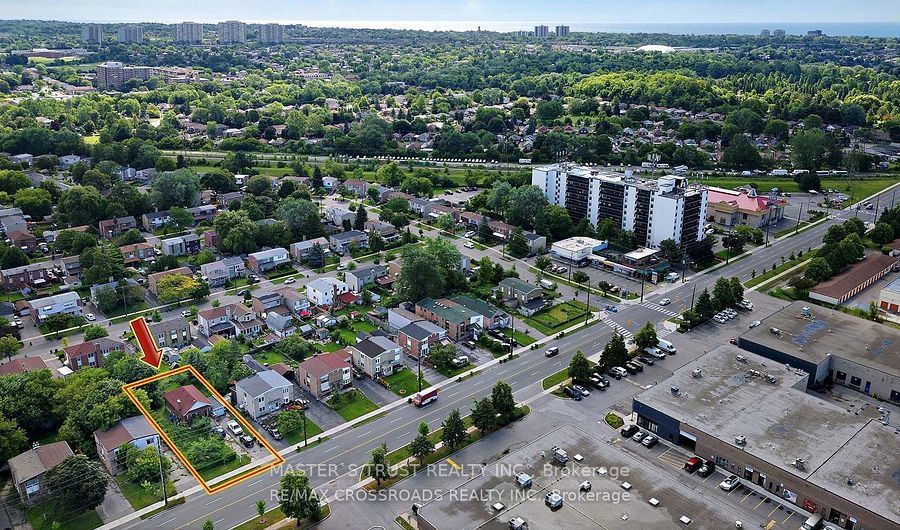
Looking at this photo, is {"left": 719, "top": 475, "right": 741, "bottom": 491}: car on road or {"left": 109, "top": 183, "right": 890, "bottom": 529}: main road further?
{"left": 719, "top": 475, "right": 741, "bottom": 491}: car on road

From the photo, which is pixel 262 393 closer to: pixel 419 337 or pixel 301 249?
pixel 419 337

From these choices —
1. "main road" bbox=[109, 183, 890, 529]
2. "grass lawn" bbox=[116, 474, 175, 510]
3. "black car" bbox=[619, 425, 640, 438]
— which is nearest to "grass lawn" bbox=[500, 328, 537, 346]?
"main road" bbox=[109, 183, 890, 529]

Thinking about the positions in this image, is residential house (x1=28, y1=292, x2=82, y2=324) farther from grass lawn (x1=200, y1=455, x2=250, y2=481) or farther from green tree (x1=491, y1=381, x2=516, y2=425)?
green tree (x1=491, y1=381, x2=516, y2=425)

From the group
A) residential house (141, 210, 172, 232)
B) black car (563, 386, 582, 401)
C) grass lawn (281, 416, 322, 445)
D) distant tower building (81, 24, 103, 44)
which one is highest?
distant tower building (81, 24, 103, 44)

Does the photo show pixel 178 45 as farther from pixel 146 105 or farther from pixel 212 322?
pixel 212 322

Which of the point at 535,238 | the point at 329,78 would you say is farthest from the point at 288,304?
the point at 329,78

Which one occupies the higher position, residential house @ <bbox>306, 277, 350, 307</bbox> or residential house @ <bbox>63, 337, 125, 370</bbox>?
residential house @ <bbox>306, 277, 350, 307</bbox>
